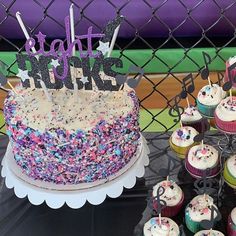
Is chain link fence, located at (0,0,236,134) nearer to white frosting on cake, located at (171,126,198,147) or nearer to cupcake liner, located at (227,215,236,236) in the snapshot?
white frosting on cake, located at (171,126,198,147)

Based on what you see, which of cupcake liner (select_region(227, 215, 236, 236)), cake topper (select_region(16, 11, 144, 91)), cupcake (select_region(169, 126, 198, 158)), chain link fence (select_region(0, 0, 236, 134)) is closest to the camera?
cake topper (select_region(16, 11, 144, 91))

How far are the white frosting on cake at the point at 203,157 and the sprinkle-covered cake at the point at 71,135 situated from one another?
15 centimetres

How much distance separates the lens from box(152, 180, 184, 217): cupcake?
132cm

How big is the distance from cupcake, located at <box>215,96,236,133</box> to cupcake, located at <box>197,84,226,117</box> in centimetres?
3

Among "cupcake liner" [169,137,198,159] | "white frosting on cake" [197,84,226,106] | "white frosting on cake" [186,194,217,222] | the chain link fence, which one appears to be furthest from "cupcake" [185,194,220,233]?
the chain link fence

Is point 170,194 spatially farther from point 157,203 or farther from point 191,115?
point 191,115

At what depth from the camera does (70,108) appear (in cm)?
124

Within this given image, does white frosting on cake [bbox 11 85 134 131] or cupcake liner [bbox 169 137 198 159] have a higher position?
white frosting on cake [bbox 11 85 134 131]

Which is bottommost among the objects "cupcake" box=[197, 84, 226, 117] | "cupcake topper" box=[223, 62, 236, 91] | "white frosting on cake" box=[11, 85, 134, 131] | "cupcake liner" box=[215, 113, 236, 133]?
"cupcake liner" box=[215, 113, 236, 133]

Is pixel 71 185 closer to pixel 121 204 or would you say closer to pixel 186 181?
pixel 121 204

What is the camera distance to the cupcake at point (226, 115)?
121cm

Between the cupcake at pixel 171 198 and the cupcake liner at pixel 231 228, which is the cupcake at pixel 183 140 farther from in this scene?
the cupcake liner at pixel 231 228

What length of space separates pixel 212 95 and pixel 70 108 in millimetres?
340

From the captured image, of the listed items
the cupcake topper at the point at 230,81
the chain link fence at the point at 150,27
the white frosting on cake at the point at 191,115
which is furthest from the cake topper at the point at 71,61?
the chain link fence at the point at 150,27
